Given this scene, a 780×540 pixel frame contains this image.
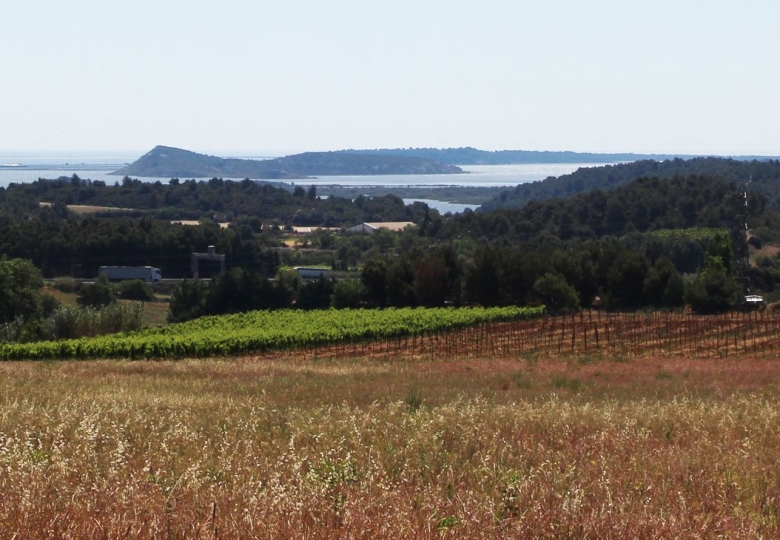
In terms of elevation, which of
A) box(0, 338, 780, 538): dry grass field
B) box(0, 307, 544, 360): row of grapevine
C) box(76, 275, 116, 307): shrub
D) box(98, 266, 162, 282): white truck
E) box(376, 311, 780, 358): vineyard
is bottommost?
box(98, 266, 162, 282): white truck

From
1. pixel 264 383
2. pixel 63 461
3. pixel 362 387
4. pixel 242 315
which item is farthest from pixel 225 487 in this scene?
pixel 242 315

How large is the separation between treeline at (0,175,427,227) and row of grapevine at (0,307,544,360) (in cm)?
11423

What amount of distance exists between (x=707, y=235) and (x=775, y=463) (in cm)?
10698

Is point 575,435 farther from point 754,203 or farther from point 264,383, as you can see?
point 754,203

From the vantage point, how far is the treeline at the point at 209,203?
17488cm

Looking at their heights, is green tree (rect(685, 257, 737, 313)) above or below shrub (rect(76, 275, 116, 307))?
above

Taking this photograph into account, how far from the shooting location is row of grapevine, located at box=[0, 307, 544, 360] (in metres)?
42.8

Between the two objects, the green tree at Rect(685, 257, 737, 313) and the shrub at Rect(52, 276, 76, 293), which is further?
the shrub at Rect(52, 276, 76, 293)

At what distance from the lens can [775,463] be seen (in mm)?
7789

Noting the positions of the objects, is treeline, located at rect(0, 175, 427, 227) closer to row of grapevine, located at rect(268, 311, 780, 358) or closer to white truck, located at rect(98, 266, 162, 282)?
white truck, located at rect(98, 266, 162, 282)

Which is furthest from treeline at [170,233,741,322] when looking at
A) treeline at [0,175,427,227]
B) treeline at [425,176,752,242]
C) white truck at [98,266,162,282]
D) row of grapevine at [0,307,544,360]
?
treeline at [0,175,427,227]

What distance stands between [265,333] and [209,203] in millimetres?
145270

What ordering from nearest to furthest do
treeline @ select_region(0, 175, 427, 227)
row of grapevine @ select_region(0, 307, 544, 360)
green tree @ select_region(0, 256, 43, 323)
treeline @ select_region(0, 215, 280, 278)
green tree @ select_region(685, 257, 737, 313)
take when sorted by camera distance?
row of grapevine @ select_region(0, 307, 544, 360), green tree @ select_region(685, 257, 737, 313), green tree @ select_region(0, 256, 43, 323), treeline @ select_region(0, 215, 280, 278), treeline @ select_region(0, 175, 427, 227)

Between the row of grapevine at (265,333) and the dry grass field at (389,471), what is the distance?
30940 mm
